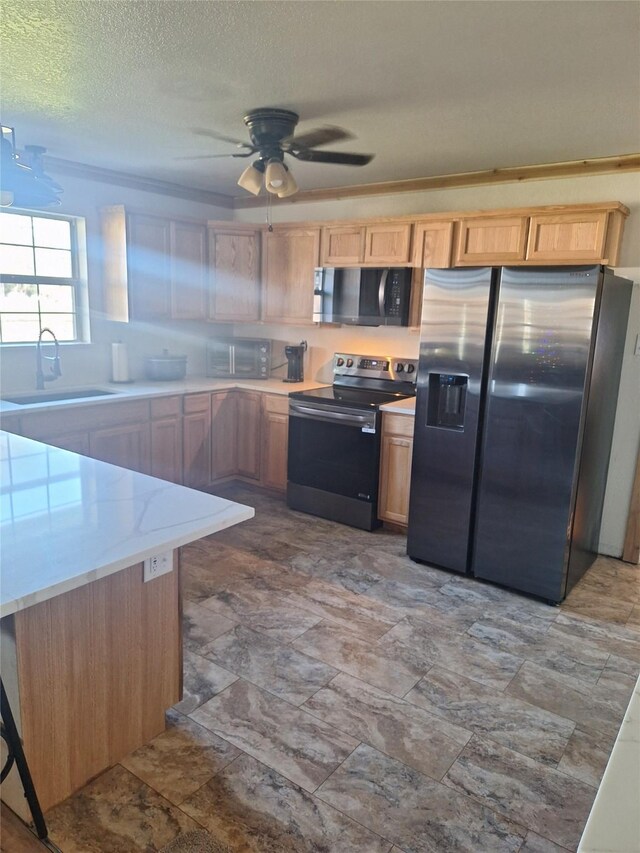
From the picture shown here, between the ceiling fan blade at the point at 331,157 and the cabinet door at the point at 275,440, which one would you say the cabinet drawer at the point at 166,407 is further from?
the ceiling fan blade at the point at 331,157

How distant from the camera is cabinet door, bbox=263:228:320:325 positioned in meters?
4.70

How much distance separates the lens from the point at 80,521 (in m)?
1.74

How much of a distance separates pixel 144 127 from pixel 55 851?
128 inches

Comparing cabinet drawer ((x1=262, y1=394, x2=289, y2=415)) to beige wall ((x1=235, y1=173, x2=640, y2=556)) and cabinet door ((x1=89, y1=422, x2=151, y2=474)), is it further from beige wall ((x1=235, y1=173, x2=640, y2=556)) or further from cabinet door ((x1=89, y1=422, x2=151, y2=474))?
cabinet door ((x1=89, y1=422, x2=151, y2=474))

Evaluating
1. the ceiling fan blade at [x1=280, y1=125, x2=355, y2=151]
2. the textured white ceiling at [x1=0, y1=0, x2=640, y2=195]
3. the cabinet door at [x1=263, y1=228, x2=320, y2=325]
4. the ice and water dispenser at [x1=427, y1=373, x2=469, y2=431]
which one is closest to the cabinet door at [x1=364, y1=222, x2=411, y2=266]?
the cabinet door at [x1=263, y1=228, x2=320, y2=325]

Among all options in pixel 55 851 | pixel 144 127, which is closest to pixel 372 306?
pixel 144 127

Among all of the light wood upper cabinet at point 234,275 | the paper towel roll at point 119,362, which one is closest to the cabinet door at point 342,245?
the light wood upper cabinet at point 234,275

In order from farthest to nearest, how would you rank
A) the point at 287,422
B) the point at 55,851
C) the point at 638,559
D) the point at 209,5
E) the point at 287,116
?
the point at 287,422, the point at 638,559, the point at 287,116, the point at 209,5, the point at 55,851

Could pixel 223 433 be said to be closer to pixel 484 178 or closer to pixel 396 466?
pixel 396 466

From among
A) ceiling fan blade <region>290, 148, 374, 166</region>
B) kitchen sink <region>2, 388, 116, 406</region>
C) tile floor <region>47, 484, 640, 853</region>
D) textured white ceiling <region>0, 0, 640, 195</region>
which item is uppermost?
textured white ceiling <region>0, 0, 640, 195</region>

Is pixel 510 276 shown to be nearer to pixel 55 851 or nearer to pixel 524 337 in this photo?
pixel 524 337

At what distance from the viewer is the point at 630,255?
3.57 m

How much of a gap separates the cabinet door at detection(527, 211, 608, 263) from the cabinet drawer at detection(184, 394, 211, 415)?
8.45 feet

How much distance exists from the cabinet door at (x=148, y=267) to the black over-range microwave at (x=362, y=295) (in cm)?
122
